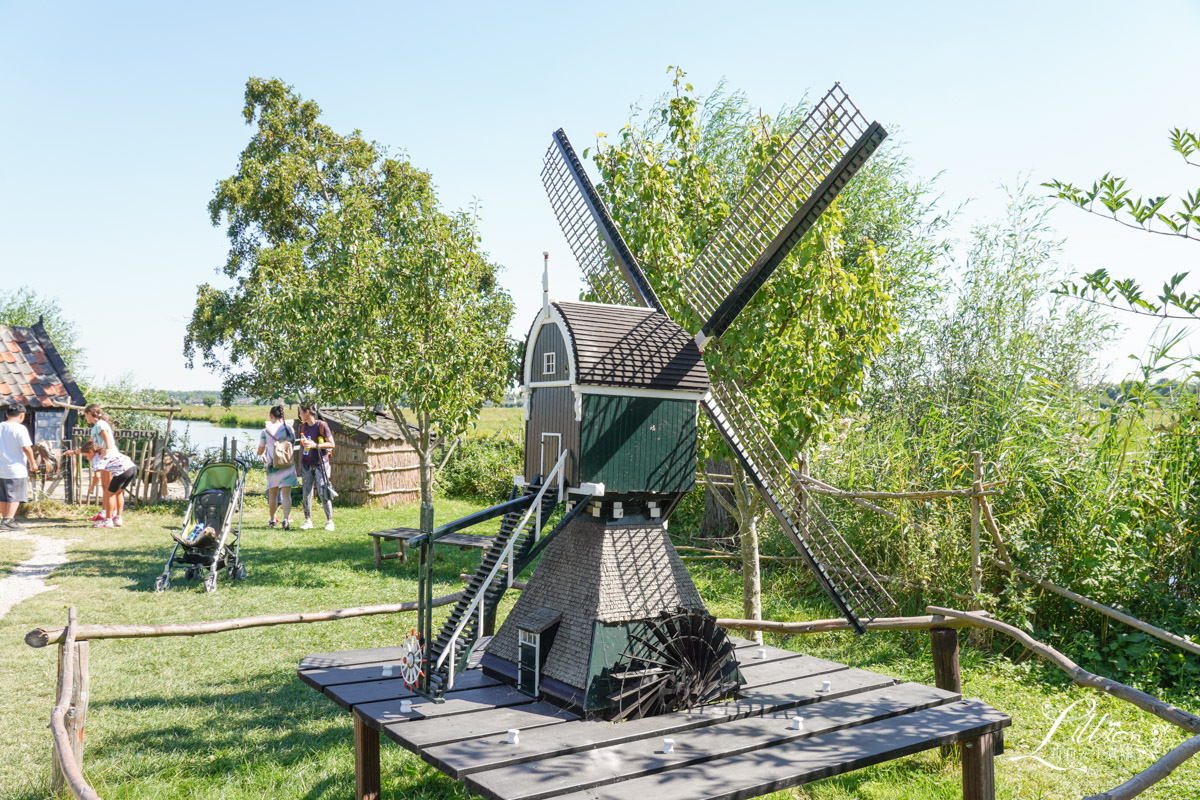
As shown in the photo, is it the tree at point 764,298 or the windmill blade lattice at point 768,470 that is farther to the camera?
the tree at point 764,298

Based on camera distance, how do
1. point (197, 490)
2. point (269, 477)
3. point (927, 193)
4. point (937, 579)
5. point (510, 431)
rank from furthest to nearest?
point (510, 431), point (927, 193), point (269, 477), point (197, 490), point (937, 579)

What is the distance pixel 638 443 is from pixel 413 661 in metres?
1.89

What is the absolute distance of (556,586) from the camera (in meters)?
5.33

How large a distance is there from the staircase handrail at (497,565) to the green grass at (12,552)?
30.3 feet

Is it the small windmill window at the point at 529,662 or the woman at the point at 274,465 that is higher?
the woman at the point at 274,465

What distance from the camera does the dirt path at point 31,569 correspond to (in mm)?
9898

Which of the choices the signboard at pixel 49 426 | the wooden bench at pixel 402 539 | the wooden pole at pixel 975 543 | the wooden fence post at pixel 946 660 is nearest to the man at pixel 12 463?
the signboard at pixel 49 426

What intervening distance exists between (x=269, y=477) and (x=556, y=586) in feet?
39.1

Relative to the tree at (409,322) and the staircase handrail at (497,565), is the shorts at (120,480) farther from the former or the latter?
the staircase handrail at (497,565)

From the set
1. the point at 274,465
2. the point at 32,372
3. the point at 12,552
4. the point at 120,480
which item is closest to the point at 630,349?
the point at 274,465

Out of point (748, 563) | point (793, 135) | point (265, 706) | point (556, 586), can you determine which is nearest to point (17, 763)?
point (265, 706)

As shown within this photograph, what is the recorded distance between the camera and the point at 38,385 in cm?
1727

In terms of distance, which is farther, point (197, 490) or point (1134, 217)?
point (197, 490)

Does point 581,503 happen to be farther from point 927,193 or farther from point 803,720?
point 927,193
